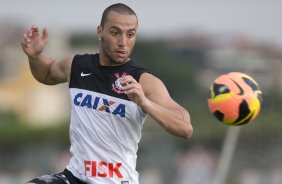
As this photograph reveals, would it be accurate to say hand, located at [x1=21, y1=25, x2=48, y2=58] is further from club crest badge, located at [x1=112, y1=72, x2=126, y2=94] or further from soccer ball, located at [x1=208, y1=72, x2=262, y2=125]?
soccer ball, located at [x1=208, y1=72, x2=262, y2=125]

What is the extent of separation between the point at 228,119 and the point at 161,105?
1.36 metres

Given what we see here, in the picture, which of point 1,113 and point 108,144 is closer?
point 108,144

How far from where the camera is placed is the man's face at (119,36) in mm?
9367

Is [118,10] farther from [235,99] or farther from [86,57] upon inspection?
[235,99]

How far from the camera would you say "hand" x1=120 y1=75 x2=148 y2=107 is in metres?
8.43

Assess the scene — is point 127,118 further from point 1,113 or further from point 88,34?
point 88,34

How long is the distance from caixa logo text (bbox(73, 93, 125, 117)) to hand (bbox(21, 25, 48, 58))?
3.56ft

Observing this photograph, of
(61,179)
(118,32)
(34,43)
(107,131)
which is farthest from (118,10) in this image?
(61,179)

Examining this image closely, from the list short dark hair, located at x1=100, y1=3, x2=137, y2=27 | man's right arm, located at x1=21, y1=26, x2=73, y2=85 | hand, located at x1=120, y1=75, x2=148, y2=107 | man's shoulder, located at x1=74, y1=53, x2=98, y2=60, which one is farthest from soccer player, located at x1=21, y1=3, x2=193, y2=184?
man's right arm, located at x1=21, y1=26, x2=73, y2=85

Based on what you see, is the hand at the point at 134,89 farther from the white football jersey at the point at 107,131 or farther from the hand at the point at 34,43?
the hand at the point at 34,43

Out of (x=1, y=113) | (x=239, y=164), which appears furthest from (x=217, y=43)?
(x=239, y=164)

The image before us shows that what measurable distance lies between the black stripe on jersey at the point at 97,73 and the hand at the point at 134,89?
0.77 meters

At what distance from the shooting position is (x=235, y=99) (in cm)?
986

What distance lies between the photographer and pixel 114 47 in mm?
9453
